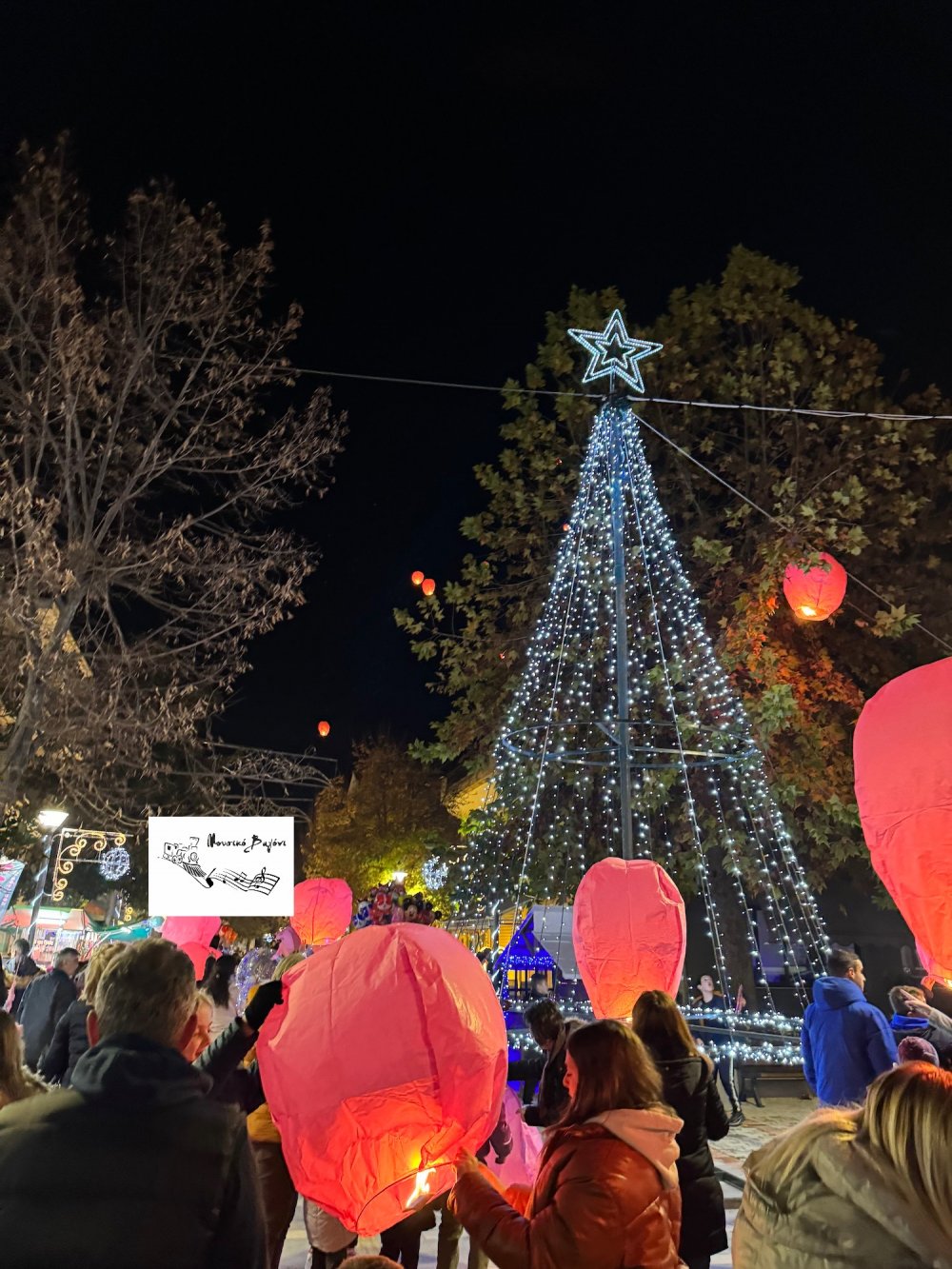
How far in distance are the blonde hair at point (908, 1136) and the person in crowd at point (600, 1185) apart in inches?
30.3

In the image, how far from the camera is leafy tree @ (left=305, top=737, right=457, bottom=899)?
127ft

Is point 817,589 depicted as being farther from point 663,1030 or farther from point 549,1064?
point 663,1030

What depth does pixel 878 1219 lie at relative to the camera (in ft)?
4.38

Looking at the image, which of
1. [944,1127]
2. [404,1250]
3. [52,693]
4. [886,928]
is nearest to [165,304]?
[52,693]

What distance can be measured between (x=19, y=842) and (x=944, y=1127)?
21026mm

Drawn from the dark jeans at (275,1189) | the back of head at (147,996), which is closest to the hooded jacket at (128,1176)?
the back of head at (147,996)

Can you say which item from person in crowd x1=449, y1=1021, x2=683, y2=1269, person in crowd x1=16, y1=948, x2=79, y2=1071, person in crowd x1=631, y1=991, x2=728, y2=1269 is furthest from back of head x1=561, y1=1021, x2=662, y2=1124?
person in crowd x1=16, y1=948, x2=79, y2=1071

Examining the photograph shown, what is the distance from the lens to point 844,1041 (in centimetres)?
509

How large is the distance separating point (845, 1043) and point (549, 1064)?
6.73ft

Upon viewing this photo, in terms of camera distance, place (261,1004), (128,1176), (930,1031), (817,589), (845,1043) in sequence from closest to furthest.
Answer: (128,1176), (261,1004), (845,1043), (930,1031), (817,589)

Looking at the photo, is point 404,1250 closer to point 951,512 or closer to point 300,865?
point 951,512

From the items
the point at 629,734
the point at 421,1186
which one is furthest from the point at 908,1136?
the point at 629,734

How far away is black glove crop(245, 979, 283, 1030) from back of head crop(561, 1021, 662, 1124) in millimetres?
1012

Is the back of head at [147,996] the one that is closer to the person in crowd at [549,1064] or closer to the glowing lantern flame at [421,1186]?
the glowing lantern flame at [421,1186]
